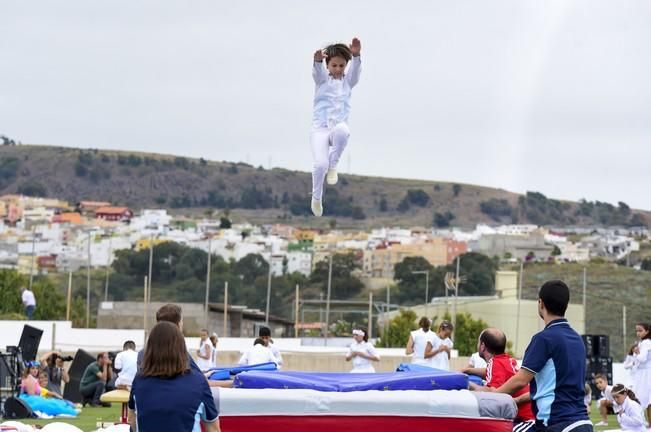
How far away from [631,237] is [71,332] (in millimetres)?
103633

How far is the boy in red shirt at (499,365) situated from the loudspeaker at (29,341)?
14079mm

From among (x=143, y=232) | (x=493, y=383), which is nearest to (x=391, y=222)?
(x=143, y=232)

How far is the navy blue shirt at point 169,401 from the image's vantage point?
24.4 ft

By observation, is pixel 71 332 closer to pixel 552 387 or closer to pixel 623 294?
pixel 552 387

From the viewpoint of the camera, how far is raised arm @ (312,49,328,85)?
13.5m

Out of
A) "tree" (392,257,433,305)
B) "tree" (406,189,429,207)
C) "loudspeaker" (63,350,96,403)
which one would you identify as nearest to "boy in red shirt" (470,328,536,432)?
"loudspeaker" (63,350,96,403)

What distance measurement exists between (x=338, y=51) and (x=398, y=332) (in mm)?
43146

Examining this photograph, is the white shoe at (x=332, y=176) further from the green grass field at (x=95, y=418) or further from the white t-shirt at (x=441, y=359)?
the white t-shirt at (x=441, y=359)

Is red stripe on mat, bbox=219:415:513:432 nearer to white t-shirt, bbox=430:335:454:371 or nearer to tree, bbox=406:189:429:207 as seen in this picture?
white t-shirt, bbox=430:335:454:371

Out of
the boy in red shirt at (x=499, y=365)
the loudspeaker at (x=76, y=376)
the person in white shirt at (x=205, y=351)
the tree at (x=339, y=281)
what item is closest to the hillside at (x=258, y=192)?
the tree at (x=339, y=281)

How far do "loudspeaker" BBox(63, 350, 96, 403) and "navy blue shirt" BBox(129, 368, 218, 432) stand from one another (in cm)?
1944

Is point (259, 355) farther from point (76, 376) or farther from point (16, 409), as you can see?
point (76, 376)

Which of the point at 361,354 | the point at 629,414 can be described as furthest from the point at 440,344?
the point at 629,414

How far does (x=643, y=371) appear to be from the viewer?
18734 millimetres
